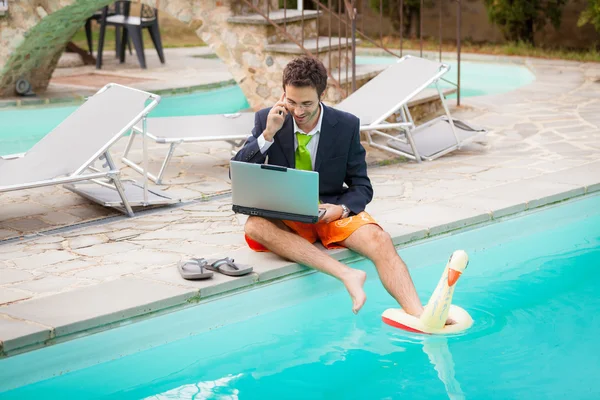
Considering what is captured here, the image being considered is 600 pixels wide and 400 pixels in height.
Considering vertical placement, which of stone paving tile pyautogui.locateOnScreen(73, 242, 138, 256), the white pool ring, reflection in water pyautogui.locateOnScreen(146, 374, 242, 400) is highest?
stone paving tile pyautogui.locateOnScreen(73, 242, 138, 256)

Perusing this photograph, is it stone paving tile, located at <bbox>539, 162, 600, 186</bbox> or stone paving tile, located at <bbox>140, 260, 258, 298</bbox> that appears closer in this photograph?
stone paving tile, located at <bbox>140, 260, 258, 298</bbox>

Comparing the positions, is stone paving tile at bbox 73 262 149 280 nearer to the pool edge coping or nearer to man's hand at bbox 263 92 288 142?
the pool edge coping

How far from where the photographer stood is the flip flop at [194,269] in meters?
3.84

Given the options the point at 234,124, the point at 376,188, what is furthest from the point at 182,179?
the point at 376,188

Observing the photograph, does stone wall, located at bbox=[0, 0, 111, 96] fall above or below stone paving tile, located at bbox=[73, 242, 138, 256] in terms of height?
above

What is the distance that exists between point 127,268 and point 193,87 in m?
6.78

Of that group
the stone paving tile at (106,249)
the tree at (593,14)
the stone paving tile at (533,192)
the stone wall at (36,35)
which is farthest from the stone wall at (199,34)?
the tree at (593,14)

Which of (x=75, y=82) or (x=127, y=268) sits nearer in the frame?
(x=127, y=268)

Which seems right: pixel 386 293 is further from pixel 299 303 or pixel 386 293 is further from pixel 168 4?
pixel 168 4

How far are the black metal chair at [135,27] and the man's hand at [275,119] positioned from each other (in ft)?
29.5

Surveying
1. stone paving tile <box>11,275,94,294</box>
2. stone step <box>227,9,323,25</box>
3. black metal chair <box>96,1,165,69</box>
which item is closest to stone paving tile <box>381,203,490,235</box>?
stone paving tile <box>11,275,94,294</box>

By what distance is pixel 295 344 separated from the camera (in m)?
3.83

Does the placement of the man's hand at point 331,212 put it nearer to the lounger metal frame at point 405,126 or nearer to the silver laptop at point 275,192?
the silver laptop at point 275,192

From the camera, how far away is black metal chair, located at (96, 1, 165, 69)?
12.6 metres
